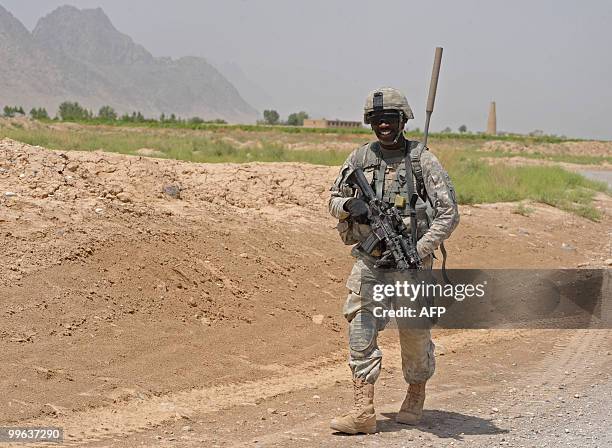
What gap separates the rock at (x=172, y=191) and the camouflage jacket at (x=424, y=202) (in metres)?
5.40

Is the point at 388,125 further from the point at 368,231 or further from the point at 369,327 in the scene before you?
the point at 369,327

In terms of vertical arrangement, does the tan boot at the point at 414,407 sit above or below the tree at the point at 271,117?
below

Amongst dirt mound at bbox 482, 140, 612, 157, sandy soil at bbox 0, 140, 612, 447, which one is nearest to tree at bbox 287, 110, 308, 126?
dirt mound at bbox 482, 140, 612, 157

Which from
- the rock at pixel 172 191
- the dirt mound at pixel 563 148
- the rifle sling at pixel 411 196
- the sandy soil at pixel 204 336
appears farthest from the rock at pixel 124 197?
the dirt mound at pixel 563 148

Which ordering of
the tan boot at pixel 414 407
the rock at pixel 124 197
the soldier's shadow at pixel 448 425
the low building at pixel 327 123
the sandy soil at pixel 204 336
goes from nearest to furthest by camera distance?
1. the soldier's shadow at pixel 448 425
2. the tan boot at pixel 414 407
3. the sandy soil at pixel 204 336
4. the rock at pixel 124 197
5. the low building at pixel 327 123

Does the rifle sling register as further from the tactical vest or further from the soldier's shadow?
the soldier's shadow

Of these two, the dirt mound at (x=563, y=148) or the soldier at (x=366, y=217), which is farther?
the dirt mound at (x=563, y=148)

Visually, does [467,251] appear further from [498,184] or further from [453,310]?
[498,184]

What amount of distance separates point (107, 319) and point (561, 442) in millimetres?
3814

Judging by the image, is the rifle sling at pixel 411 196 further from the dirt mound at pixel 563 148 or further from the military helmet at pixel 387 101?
the dirt mound at pixel 563 148

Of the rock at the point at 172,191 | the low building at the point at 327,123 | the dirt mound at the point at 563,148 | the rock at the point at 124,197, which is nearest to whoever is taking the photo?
the rock at the point at 124,197

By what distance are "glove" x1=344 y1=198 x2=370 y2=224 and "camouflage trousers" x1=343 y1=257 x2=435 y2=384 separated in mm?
267

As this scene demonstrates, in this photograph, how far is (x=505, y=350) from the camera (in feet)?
25.9

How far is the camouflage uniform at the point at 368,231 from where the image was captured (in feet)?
16.2
